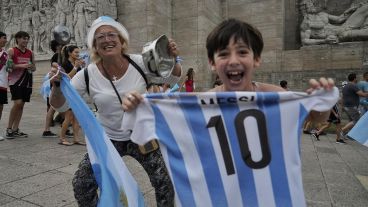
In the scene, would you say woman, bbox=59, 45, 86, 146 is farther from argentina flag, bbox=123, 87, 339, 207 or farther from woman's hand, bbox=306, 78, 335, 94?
woman's hand, bbox=306, 78, 335, 94

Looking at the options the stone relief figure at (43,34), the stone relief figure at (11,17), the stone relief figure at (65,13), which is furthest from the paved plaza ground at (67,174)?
the stone relief figure at (11,17)

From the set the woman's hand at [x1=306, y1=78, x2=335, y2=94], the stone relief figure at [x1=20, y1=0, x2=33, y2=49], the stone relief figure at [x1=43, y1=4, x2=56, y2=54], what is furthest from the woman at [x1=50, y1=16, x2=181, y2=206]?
the stone relief figure at [x1=20, y1=0, x2=33, y2=49]

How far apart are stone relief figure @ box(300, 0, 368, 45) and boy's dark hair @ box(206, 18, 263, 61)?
13.5 metres

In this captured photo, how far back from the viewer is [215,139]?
1.88 metres

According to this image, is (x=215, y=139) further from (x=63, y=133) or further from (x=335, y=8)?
(x=335, y=8)

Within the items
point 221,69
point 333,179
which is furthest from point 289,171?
point 333,179

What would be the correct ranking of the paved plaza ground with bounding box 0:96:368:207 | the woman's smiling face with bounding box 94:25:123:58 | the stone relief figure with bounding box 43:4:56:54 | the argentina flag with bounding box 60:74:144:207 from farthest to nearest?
1. the stone relief figure with bounding box 43:4:56:54
2. the paved plaza ground with bounding box 0:96:368:207
3. the woman's smiling face with bounding box 94:25:123:58
4. the argentina flag with bounding box 60:74:144:207

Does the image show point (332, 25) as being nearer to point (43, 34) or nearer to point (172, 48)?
point (43, 34)

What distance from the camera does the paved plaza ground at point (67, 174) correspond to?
363 centimetres

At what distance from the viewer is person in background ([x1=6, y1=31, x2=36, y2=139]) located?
6488mm

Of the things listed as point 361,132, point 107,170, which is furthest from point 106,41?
point 361,132

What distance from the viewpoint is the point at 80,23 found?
13.6 metres

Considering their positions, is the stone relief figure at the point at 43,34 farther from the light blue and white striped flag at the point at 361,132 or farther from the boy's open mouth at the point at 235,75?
the boy's open mouth at the point at 235,75

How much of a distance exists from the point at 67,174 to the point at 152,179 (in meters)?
2.31
